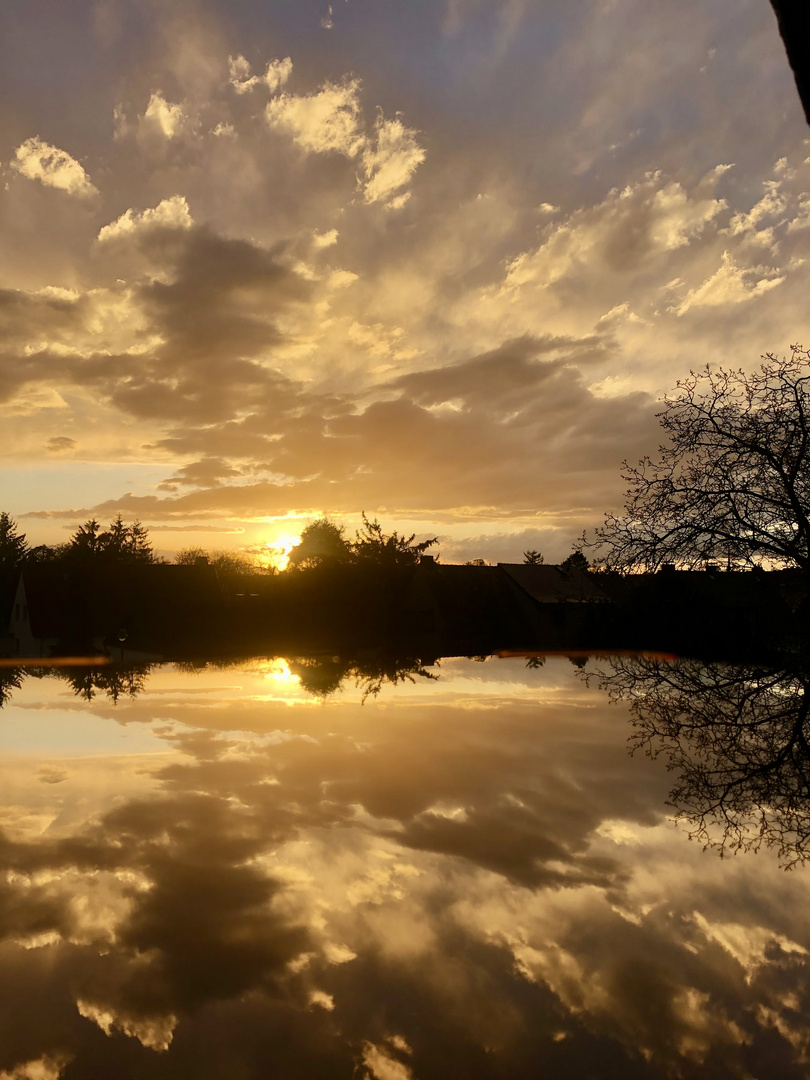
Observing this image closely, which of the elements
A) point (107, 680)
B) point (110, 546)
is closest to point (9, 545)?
point (110, 546)

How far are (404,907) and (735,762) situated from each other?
5271 mm

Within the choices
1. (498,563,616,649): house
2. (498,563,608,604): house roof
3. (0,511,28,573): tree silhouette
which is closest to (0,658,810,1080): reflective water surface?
(498,563,616,649): house

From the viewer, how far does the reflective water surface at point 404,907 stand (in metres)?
3.31

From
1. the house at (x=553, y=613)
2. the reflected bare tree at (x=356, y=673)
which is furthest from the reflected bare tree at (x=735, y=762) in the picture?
the house at (x=553, y=613)

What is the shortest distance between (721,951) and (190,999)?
3.07 metres

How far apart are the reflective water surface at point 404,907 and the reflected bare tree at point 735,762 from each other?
1.9 inches

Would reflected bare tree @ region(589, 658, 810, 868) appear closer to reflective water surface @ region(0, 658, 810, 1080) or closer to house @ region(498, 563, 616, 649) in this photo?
reflective water surface @ region(0, 658, 810, 1080)

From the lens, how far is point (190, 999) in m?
3.70

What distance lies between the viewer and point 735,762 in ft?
27.5

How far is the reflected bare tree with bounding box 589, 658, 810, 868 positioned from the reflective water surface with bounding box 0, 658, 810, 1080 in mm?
48

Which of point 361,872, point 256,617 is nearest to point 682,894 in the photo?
point 361,872

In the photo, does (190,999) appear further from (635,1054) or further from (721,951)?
(721,951)

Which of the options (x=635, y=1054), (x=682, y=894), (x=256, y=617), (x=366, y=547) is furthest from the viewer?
(x=366, y=547)

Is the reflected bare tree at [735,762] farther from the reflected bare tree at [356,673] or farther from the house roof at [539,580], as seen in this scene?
the house roof at [539,580]
